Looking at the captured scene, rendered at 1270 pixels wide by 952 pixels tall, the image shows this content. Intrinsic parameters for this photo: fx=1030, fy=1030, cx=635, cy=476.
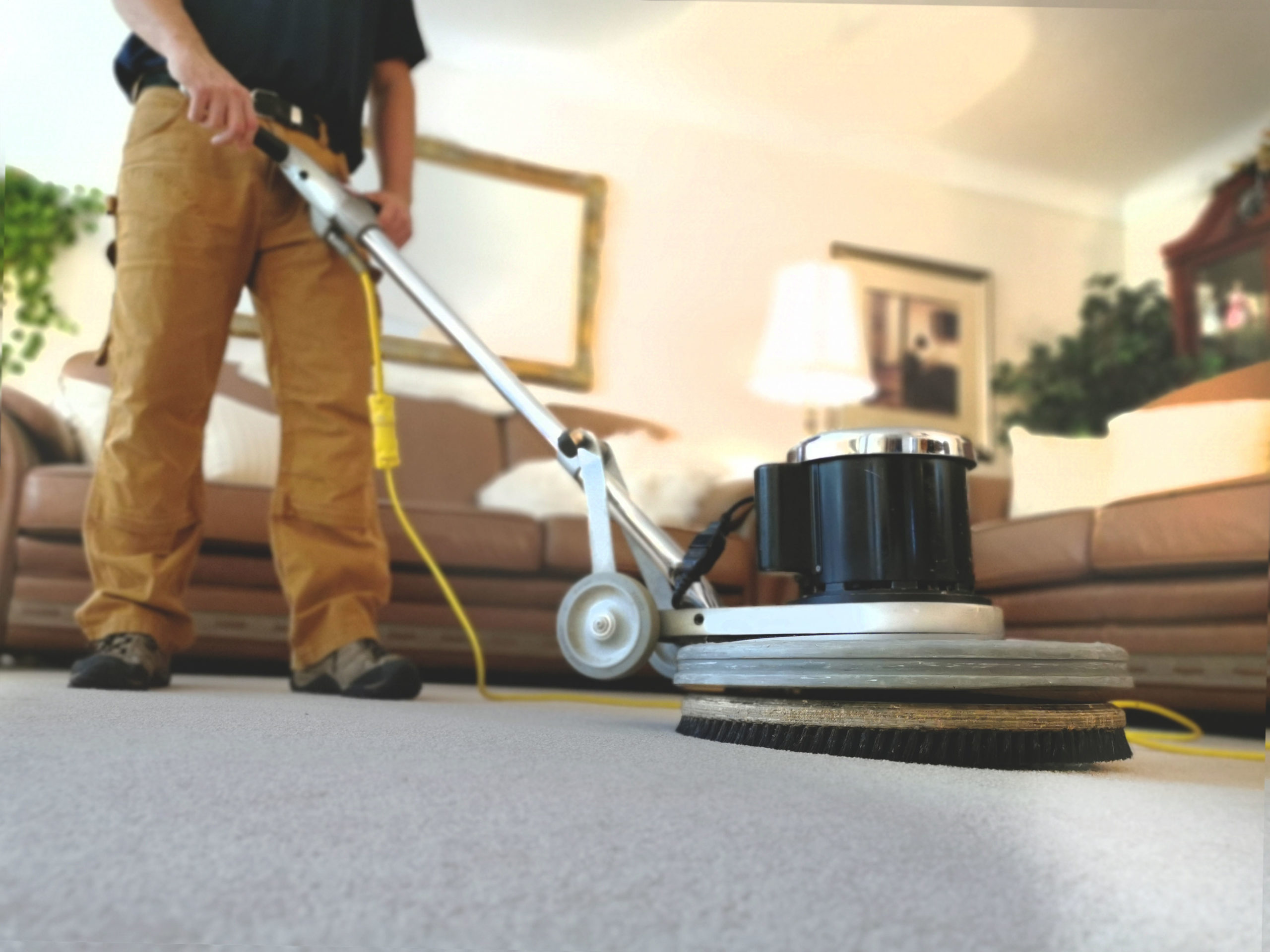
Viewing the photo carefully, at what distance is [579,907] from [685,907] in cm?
4

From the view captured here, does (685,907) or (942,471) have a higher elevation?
(942,471)

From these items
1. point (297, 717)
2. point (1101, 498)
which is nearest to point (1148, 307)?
point (1101, 498)

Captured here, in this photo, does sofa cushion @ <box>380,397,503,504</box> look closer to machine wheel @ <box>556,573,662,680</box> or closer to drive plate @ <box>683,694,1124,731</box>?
machine wheel @ <box>556,573,662,680</box>

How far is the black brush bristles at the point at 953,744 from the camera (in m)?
0.72

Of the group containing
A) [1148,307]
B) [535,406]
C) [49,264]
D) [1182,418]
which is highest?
[1148,307]

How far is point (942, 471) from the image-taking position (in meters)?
0.80

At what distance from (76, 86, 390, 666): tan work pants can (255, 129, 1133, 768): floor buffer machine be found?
46 cm

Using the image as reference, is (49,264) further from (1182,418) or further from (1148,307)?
(1148,307)

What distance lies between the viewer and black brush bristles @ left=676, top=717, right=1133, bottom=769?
28.5 inches

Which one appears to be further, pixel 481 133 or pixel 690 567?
pixel 481 133

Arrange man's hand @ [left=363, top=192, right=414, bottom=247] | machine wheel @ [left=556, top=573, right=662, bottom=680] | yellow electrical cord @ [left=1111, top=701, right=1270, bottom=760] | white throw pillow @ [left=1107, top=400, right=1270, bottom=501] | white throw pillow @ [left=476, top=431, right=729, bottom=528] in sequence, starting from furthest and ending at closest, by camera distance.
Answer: white throw pillow @ [left=476, top=431, right=729, bottom=528] < white throw pillow @ [left=1107, top=400, right=1270, bottom=501] < man's hand @ [left=363, top=192, right=414, bottom=247] < yellow electrical cord @ [left=1111, top=701, right=1270, bottom=760] < machine wheel @ [left=556, top=573, right=662, bottom=680]

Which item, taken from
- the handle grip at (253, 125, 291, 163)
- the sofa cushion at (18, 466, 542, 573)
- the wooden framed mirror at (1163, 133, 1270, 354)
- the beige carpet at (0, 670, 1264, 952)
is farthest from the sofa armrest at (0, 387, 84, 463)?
→ the wooden framed mirror at (1163, 133, 1270, 354)

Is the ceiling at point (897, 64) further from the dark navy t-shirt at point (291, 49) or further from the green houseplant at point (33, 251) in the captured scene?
the dark navy t-shirt at point (291, 49)

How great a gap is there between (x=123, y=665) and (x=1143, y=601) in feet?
4.62
